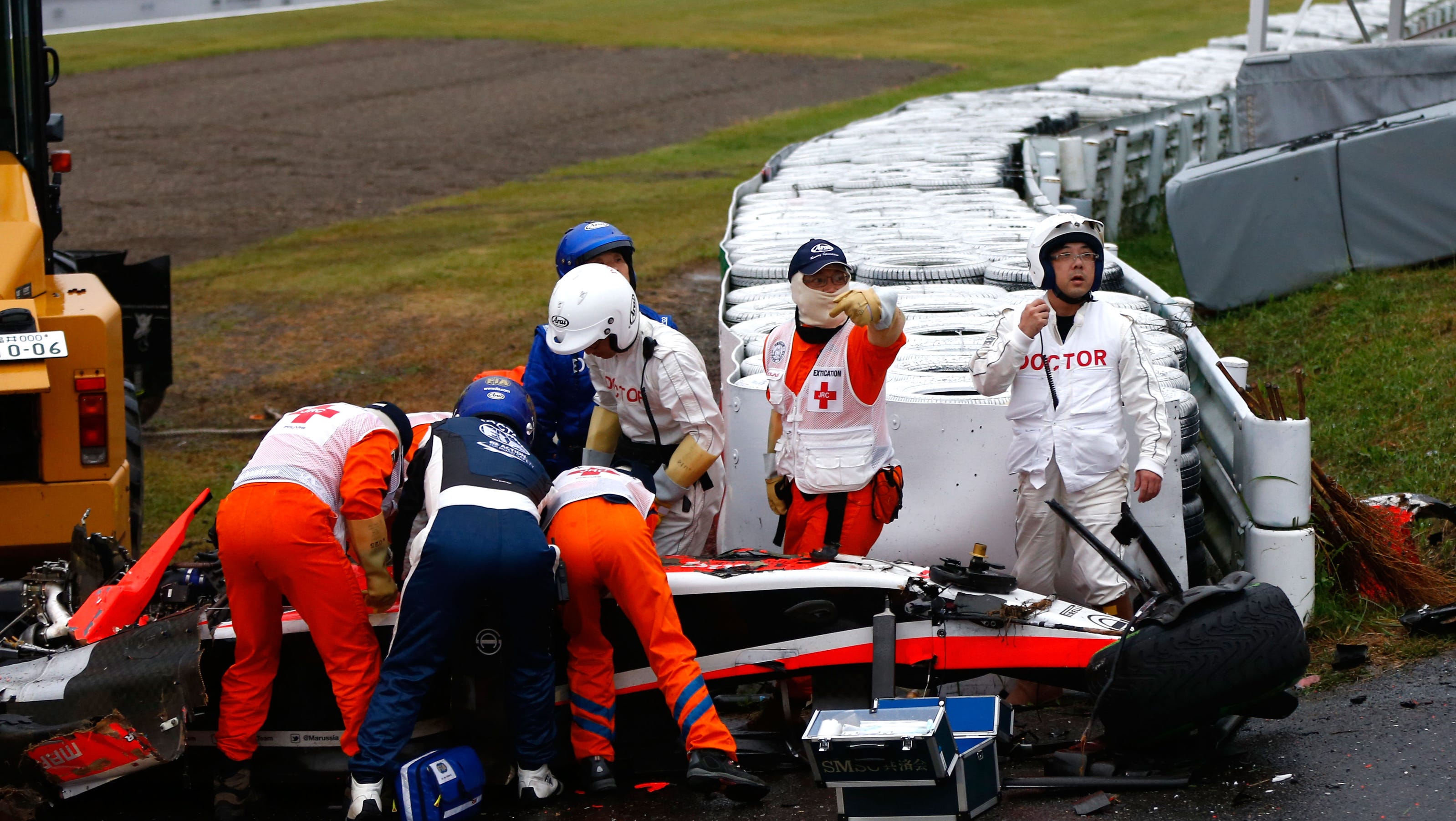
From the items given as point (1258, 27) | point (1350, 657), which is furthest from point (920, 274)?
point (1258, 27)

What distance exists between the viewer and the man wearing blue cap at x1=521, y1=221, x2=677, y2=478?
21.0 feet

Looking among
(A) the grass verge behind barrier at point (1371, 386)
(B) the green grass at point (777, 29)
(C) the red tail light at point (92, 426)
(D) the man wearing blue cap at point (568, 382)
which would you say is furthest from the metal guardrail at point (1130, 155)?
(B) the green grass at point (777, 29)

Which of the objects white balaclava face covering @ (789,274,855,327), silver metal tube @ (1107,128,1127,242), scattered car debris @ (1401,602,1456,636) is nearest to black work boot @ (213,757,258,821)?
white balaclava face covering @ (789,274,855,327)

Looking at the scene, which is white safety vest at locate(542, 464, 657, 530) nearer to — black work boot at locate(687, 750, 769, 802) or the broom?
black work boot at locate(687, 750, 769, 802)

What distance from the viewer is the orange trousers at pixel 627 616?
5.00 metres

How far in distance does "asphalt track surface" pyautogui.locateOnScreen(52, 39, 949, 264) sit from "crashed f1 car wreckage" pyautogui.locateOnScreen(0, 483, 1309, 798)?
12454 mm

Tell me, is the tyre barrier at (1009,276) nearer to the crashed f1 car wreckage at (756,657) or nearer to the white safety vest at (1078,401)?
the white safety vest at (1078,401)

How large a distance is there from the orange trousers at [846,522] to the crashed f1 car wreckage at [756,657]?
0.57ft

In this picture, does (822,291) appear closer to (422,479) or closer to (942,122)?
(422,479)

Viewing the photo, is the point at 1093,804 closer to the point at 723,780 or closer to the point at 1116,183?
the point at 723,780

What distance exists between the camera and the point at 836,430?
5.59 metres

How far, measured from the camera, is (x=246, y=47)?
3700cm

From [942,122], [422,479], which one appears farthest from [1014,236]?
[942,122]

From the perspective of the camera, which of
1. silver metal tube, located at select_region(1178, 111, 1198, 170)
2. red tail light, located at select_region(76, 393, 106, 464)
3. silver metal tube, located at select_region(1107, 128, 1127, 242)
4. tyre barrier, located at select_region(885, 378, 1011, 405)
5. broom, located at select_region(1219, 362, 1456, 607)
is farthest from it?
silver metal tube, located at select_region(1178, 111, 1198, 170)
